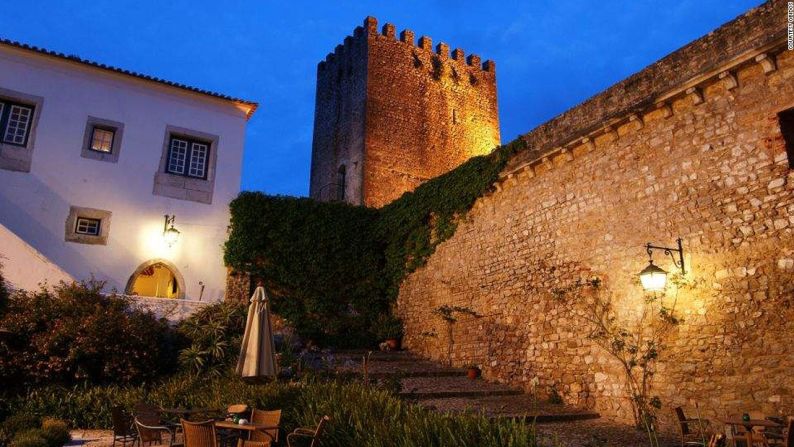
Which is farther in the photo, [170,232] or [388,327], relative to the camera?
[388,327]

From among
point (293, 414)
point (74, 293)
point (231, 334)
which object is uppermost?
point (74, 293)

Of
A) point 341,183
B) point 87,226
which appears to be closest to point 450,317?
point 87,226

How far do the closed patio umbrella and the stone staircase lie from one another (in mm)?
2200

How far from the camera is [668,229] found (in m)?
7.57

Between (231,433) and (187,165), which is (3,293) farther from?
(231,433)

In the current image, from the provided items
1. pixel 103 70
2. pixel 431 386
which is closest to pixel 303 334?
pixel 431 386

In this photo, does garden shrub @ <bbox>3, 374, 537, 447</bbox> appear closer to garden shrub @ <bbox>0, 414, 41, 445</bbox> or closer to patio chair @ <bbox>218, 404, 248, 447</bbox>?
garden shrub @ <bbox>0, 414, 41, 445</bbox>

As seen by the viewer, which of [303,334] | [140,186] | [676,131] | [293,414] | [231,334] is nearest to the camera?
[293,414]

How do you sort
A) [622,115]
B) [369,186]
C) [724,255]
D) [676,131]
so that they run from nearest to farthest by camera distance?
1. [724,255]
2. [676,131]
3. [622,115]
4. [369,186]

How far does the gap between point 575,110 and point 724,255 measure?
13.1 feet

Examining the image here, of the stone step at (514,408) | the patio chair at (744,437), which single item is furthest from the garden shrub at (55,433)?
the patio chair at (744,437)

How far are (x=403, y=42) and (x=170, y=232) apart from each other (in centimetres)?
1455

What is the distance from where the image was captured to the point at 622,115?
8.38 metres

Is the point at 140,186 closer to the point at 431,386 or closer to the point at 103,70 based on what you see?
the point at 103,70
